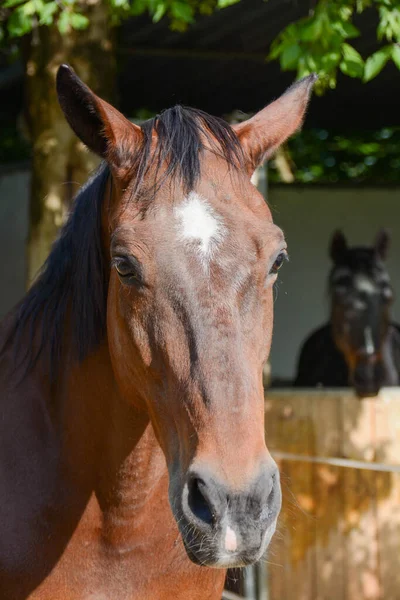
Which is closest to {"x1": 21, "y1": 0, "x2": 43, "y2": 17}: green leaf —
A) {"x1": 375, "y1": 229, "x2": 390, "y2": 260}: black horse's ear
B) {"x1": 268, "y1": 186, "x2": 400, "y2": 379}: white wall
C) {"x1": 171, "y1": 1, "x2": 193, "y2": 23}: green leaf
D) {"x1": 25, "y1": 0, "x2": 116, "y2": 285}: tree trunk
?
{"x1": 171, "y1": 1, "x2": 193, "y2": 23}: green leaf

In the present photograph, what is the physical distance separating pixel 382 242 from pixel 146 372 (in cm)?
597

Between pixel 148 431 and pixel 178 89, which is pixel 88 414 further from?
pixel 178 89

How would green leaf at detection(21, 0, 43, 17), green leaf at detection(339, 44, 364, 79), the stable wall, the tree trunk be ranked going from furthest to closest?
1. the stable wall
2. the tree trunk
3. green leaf at detection(21, 0, 43, 17)
4. green leaf at detection(339, 44, 364, 79)

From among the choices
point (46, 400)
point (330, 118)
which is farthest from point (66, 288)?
point (330, 118)

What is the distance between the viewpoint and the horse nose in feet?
6.04

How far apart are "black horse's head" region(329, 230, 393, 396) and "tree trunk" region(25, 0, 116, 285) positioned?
2.88m

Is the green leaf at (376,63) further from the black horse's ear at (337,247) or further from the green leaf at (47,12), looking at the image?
the black horse's ear at (337,247)

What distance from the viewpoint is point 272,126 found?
2576 mm

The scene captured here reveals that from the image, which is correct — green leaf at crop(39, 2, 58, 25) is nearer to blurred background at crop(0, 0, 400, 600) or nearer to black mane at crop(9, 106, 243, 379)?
blurred background at crop(0, 0, 400, 600)

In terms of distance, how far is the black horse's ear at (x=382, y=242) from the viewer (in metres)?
7.78

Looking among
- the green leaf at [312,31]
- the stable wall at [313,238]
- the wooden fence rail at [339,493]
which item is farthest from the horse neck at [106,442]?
the stable wall at [313,238]

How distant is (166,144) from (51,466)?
3.46ft

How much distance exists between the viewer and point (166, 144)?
7.72ft

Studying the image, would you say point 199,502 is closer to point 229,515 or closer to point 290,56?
point 229,515
